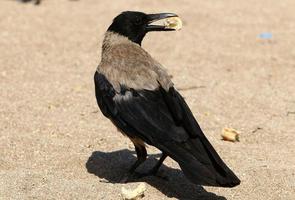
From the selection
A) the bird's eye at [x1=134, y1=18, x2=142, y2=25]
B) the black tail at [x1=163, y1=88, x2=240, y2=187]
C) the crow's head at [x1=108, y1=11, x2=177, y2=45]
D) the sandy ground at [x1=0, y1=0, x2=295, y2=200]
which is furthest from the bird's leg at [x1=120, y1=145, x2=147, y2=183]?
the bird's eye at [x1=134, y1=18, x2=142, y2=25]

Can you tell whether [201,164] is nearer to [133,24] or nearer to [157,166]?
[157,166]

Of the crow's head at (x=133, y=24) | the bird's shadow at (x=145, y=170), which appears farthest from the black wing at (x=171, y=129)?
the crow's head at (x=133, y=24)

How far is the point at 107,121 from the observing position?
6609mm

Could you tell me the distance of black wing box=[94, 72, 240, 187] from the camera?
15.4 ft

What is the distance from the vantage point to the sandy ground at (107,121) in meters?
5.18

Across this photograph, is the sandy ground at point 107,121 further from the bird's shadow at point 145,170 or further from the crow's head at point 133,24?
the crow's head at point 133,24

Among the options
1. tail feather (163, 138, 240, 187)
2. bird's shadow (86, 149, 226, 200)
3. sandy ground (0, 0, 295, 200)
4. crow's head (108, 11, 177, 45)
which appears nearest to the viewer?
tail feather (163, 138, 240, 187)

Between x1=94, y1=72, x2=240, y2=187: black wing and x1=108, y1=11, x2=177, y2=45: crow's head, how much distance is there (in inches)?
28.0

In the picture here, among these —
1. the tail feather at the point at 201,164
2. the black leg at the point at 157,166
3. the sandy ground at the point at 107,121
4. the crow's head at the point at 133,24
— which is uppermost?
the crow's head at the point at 133,24

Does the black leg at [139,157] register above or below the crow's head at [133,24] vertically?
below

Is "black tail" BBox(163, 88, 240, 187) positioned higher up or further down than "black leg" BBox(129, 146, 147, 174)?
higher up

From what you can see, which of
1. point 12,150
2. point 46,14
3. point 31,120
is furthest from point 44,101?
point 46,14

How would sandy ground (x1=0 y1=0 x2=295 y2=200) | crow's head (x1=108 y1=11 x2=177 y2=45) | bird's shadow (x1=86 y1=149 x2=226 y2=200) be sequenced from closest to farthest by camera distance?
1. bird's shadow (x1=86 y1=149 x2=226 y2=200)
2. sandy ground (x1=0 y1=0 x2=295 y2=200)
3. crow's head (x1=108 y1=11 x2=177 y2=45)

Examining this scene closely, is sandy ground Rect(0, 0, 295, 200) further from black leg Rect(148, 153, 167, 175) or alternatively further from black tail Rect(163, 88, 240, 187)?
black tail Rect(163, 88, 240, 187)
